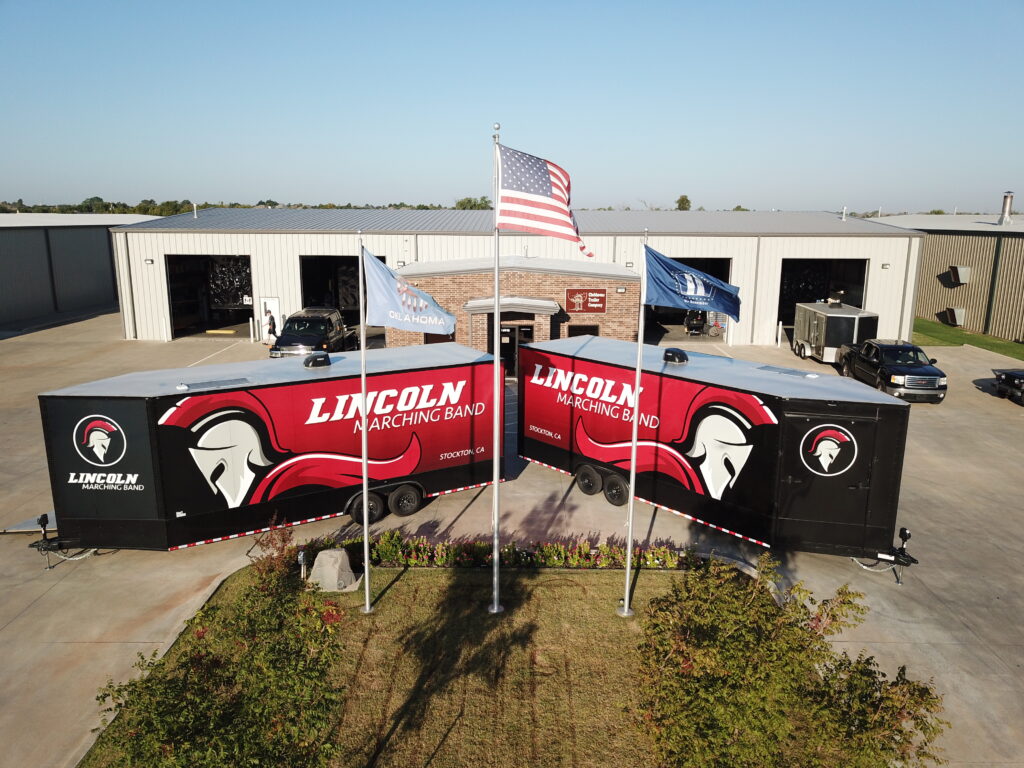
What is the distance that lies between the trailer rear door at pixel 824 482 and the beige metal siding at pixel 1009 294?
31258 millimetres

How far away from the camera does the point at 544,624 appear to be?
10.9m

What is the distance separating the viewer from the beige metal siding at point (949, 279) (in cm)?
3912

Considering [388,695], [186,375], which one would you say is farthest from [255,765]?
[186,375]

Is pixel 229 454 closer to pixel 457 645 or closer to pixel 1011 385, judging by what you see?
pixel 457 645

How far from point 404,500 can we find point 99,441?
5.72 metres

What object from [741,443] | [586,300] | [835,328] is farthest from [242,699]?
[835,328]

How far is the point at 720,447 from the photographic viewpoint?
520 inches

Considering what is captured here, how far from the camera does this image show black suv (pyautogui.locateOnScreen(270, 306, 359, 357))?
2728 cm

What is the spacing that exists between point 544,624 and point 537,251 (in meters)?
25.3

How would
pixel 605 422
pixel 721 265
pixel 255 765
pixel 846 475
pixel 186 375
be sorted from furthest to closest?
pixel 721 265
pixel 605 422
pixel 186 375
pixel 846 475
pixel 255 765

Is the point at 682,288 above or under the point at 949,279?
above

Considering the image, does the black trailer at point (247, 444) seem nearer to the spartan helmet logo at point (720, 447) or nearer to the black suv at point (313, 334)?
the spartan helmet logo at point (720, 447)

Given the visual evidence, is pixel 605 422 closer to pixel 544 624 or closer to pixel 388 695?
pixel 544 624

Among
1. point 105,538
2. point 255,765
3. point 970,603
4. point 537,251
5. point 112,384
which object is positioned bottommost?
point 970,603
